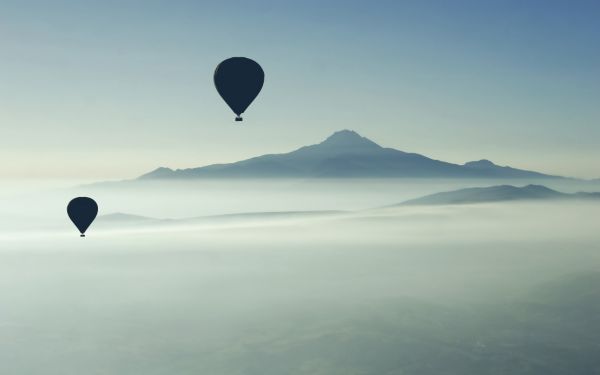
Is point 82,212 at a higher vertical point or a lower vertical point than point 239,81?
lower

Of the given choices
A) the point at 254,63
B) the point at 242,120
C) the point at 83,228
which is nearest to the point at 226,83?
the point at 254,63

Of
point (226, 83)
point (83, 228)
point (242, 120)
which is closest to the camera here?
point (242, 120)

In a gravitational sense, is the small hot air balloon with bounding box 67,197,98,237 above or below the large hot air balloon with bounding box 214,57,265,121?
below

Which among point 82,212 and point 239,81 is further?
point 82,212

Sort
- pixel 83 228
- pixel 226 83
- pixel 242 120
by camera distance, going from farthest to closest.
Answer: pixel 83 228 < pixel 226 83 < pixel 242 120

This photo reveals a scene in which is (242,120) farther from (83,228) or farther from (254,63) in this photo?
(83,228)
